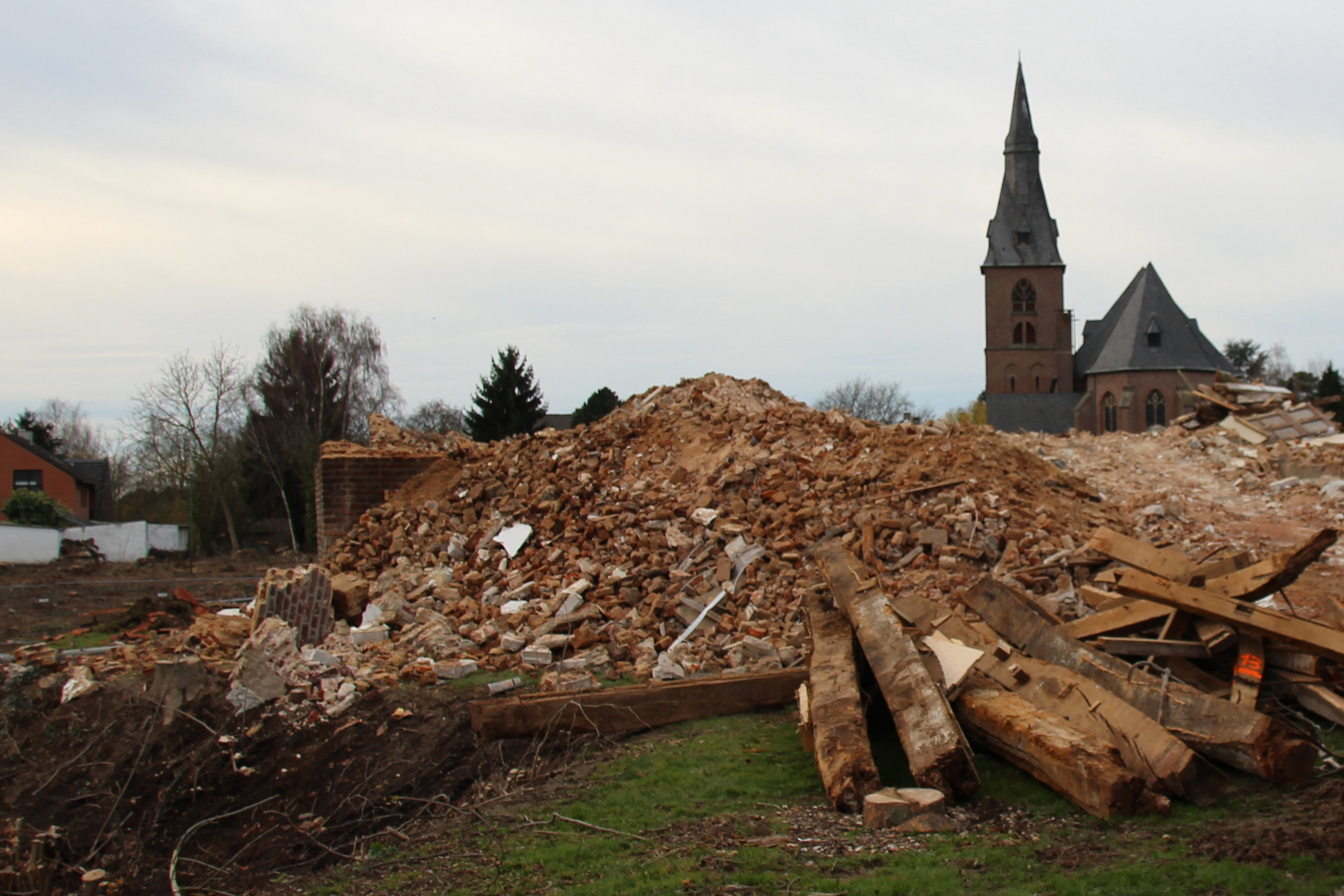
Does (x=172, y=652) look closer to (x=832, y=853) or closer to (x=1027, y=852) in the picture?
(x=832, y=853)

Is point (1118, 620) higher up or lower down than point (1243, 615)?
lower down

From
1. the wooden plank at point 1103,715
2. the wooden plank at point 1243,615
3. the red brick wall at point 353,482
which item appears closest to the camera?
the wooden plank at point 1103,715

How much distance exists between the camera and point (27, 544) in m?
29.1

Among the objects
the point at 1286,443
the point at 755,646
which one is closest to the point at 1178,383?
the point at 1286,443

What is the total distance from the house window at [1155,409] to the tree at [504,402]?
33830 millimetres

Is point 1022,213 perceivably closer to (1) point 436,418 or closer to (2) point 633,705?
(1) point 436,418

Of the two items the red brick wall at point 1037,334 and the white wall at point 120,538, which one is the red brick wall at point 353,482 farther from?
the red brick wall at point 1037,334

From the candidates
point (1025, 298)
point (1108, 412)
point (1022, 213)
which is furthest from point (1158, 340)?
point (1022, 213)

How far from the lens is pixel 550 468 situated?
12.3 m

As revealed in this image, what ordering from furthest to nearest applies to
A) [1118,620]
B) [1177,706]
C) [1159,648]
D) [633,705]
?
[633,705], [1118,620], [1159,648], [1177,706]

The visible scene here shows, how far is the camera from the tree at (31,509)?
33125mm

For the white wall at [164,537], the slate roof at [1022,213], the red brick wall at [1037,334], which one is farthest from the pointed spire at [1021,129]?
the white wall at [164,537]

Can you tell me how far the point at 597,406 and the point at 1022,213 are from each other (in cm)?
3486

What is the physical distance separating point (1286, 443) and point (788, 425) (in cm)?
998
